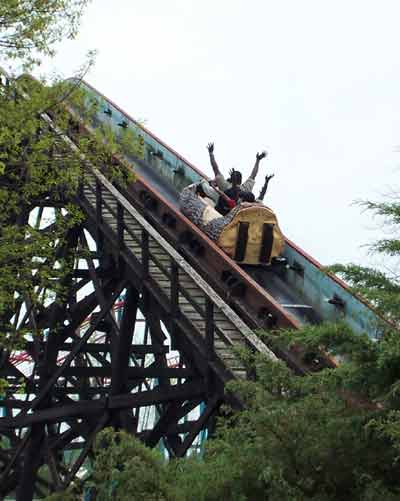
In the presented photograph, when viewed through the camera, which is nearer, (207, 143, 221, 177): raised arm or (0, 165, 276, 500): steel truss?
(0, 165, 276, 500): steel truss

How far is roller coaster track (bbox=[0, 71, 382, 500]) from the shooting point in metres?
10.6

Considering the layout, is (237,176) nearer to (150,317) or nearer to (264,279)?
(264,279)

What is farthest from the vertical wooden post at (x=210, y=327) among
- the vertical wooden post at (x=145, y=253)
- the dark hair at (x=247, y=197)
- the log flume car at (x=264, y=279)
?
the dark hair at (x=247, y=197)

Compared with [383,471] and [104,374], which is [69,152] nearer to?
[104,374]

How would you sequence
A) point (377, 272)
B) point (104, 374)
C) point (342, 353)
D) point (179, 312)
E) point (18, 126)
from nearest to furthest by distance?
1. point (342, 353)
2. point (377, 272)
3. point (18, 126)
4. point (179, 312)
5. point (104, 374)

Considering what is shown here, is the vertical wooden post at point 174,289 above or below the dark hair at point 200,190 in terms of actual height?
below

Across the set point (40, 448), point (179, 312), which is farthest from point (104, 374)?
point (179, 312)

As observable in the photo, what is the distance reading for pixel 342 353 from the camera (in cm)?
594

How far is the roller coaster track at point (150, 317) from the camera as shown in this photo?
10633 millimetres

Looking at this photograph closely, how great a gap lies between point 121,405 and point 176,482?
629 centimetres

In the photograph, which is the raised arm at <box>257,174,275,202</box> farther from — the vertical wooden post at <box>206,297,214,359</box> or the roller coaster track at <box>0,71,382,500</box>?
the vertical wooden post at <box>206,297,214,359</box>

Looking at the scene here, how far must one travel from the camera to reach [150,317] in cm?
1291

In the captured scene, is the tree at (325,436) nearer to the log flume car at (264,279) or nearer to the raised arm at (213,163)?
the log flume car at (264,279)

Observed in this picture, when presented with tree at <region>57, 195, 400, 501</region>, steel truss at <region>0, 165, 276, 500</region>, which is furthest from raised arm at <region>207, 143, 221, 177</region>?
tree at <region>57, 195, 400, 501</region>
